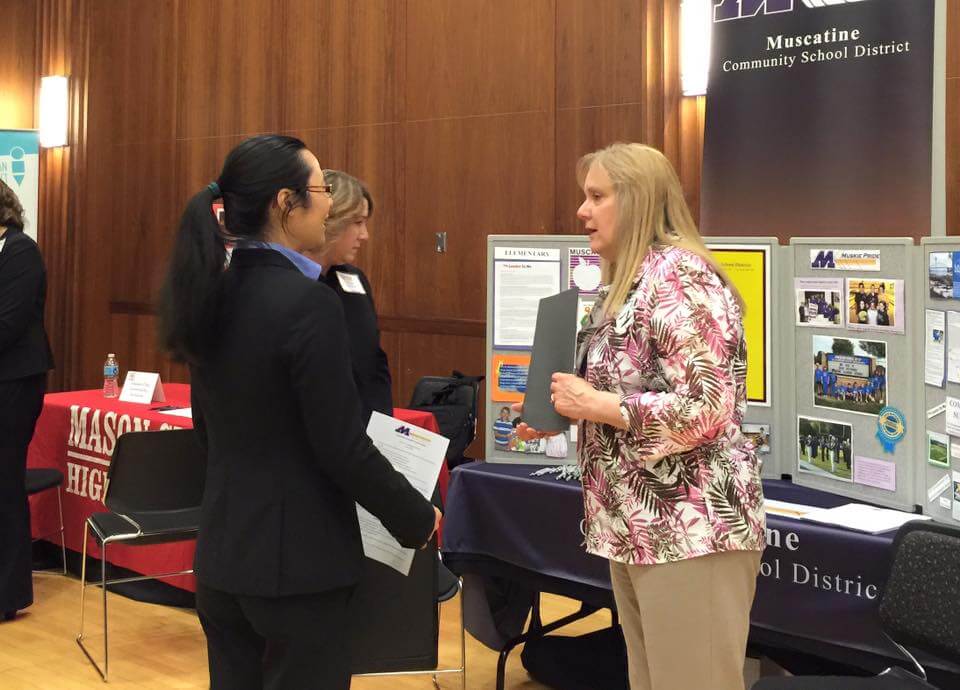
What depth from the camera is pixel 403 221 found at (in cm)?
600

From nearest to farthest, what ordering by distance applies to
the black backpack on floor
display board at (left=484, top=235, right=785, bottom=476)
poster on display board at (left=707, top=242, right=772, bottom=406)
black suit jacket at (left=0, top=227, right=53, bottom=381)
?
poster on display board at (left=707, top=242, right=772, bottom=406)
display board at (left=484, top=235, right=785, bottom=476)
black suit jacket at (left=0, top=227, right=53, bottom=381)
the black backpack on floor

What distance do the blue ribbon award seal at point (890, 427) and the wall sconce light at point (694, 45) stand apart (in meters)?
2.51

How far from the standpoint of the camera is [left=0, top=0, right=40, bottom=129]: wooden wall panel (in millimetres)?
7605

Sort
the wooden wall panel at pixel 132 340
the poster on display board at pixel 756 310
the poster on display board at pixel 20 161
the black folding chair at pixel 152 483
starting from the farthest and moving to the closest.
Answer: the wooden wall panel at pixel 132 340 < the poster on display board at pixel 20 161 < the black folding chair at pixel 152 483 < the poster on display board at pixel 756 310

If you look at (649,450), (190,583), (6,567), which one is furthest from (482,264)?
(649,450)

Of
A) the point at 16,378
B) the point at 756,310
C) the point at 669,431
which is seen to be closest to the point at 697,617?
the point at 669,431

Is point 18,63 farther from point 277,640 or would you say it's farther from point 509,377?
point 277,640

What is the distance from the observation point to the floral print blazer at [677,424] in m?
1.88

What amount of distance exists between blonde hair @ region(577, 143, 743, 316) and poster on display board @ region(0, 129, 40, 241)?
5.17m

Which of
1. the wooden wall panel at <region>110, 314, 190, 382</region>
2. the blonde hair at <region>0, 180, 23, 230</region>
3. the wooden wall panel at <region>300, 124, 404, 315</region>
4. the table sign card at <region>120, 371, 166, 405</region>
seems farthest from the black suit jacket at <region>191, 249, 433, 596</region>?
the wooden wall panel at <region>110, 314, 190, 382</region>

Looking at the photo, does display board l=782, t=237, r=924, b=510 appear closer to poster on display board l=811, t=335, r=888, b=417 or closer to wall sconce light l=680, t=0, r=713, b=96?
poster on display board l=811, t=335, r=888, b=417

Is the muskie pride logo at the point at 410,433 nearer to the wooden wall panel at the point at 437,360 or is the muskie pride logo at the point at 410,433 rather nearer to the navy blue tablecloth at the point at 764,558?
the navy blue tablecloth at the point at 764,558

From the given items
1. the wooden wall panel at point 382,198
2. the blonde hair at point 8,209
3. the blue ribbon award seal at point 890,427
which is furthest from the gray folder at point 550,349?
the wooden wall panel at point 382,198

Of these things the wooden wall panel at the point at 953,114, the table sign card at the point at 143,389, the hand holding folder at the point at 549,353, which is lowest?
the table sign card at the point at 143,389
